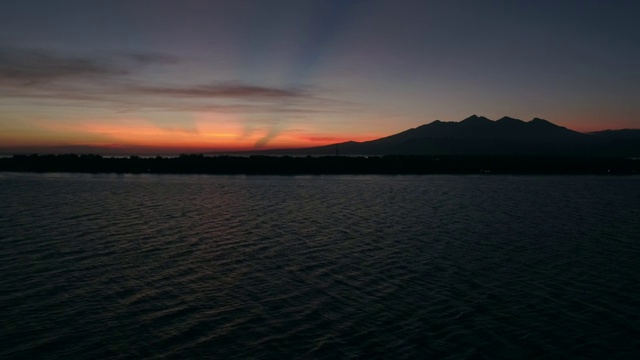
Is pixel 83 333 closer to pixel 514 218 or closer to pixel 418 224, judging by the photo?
pixel 418 224

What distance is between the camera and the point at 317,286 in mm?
18922

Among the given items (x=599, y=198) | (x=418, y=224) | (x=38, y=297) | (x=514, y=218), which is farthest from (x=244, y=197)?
(x=599, y=198)

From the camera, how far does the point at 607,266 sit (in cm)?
2236

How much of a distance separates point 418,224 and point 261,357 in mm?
23813

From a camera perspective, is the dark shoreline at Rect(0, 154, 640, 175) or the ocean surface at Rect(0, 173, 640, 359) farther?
the dark shoreline at Rect(0, 154, 640, 175)

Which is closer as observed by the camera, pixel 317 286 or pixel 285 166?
pixel 317 286

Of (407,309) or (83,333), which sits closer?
(83,333)

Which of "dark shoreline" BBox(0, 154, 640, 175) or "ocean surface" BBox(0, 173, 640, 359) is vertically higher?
"dark shoreline" BBox(0, 154, 640, 175)

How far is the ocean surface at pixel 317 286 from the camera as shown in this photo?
13.5m

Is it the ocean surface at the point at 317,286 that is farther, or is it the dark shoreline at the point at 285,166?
the dark shoreline at the point at 285,166

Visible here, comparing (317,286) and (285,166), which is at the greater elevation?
(285,166)

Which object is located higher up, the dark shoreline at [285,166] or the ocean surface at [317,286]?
the dark shoreline at [285,166]

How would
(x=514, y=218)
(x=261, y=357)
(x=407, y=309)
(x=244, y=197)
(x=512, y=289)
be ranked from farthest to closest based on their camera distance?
(x=244, y=197), (x=514, y=218), (x=512, y=289), (x=407, y=309), (x=261, y=357)

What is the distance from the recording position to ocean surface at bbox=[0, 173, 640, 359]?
13516mm
